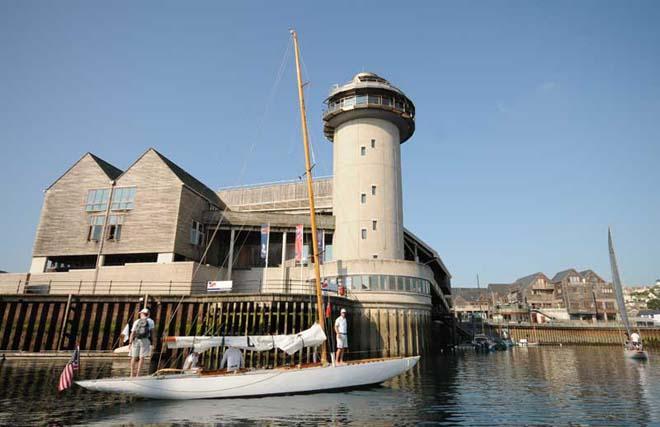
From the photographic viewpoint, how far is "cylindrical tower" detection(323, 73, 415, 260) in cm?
3953

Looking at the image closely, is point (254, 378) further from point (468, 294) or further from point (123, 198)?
point (468, 294)

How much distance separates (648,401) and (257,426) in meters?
17.0

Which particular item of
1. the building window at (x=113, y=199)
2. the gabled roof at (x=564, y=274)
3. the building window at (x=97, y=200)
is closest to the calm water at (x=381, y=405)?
the building window at (x=113, y=199)

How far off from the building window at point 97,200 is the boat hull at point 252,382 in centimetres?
3310

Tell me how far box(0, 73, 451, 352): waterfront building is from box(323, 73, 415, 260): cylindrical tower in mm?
110

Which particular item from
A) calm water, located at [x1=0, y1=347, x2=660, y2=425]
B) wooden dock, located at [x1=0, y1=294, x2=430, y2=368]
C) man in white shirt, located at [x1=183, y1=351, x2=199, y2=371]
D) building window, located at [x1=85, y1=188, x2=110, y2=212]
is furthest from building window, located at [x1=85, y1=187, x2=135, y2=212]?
man in white shirt, located at [x1=183, y1=351, x2=199, y2=371]

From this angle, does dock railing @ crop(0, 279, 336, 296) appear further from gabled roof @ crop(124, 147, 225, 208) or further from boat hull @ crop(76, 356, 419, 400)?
boat hull @ crop(76, 356, 419, 400)

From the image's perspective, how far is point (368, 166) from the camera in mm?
40750

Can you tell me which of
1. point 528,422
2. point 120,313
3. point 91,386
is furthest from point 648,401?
point 120,313

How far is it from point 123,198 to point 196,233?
857 centimetres

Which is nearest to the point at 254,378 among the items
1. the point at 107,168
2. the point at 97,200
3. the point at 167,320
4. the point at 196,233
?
the point at 167,320

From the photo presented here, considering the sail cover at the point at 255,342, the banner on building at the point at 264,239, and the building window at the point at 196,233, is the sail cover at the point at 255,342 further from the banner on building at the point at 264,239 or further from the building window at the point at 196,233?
the building window at the point at 196,233

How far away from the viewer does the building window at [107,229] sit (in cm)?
4100

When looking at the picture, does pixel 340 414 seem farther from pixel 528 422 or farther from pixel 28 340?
pixel 28 340
